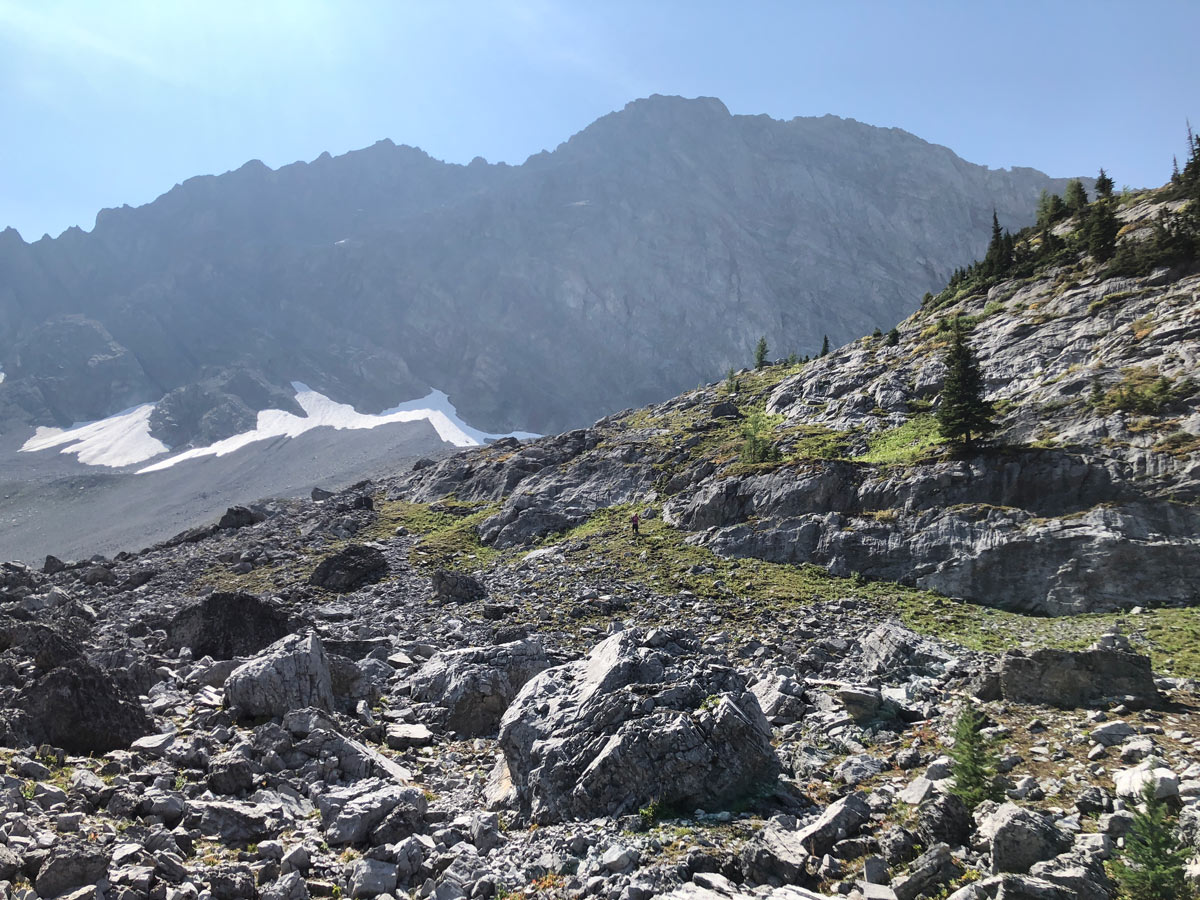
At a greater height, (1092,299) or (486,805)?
(1092,299)

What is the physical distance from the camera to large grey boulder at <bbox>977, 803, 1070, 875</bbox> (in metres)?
8.66

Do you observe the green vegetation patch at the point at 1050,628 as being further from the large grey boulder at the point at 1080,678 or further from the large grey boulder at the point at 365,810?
the large grey boulder at the point at 365,810

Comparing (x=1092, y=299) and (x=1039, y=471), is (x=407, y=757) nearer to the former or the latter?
(x=1039, y=471)

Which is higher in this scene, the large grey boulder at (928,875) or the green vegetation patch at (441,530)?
the green vegetation patch at (441,530)

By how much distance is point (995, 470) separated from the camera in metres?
33.1

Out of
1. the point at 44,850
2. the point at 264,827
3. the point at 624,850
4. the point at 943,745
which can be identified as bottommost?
the point at 943,745

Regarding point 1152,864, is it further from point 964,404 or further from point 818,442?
point 818,442

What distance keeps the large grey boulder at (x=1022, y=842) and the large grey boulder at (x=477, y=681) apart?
13655 millimetres

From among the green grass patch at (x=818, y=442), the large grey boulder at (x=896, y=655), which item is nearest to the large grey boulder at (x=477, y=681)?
the large grey boulder at (x=896, y=655)

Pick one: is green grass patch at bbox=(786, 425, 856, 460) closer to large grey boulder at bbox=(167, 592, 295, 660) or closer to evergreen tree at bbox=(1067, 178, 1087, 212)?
large grey boulder at bbox=(167, 592, 295, 660)

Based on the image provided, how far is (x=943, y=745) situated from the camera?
13.7 metres

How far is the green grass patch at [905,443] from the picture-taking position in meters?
38.7

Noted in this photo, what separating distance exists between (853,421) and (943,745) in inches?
1626

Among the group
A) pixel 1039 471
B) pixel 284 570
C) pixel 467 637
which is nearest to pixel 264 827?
pixel 467 637
